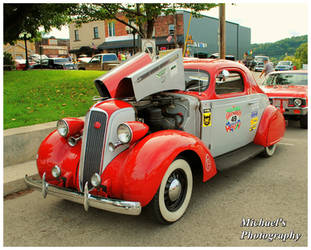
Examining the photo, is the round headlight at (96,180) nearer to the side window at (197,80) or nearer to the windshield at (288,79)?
the side window at (197,80)

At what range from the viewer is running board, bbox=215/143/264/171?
4272mm

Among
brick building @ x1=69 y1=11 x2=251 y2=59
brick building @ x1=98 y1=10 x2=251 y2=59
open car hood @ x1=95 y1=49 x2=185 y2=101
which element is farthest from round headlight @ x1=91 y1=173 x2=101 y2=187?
brick building @ x1=69 y1=11 x2=251 y2=59

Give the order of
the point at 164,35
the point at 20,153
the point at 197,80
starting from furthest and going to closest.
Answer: the point at 164,35, the point at 20,153, the point at 197,80

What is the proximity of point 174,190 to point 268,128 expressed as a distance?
9.15 feet

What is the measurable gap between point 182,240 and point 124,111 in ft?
5.08

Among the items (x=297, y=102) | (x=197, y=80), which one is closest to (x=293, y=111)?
(x=297, y=102)

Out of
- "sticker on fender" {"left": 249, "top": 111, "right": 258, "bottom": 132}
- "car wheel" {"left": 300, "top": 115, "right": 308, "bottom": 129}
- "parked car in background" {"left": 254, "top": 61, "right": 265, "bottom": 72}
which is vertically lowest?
"car wheel" {"left": 300, "top": 115, "right": 308, "bottom": 129}

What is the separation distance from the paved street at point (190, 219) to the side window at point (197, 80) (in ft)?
4.78

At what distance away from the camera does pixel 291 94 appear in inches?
319

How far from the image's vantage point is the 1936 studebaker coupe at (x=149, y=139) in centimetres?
313

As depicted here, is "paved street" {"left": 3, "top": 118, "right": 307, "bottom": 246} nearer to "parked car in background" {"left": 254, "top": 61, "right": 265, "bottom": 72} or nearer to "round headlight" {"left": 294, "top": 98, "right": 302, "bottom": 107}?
"round headlight" {"left": 294, "top": 98, "right": 302, "bottom": 107}

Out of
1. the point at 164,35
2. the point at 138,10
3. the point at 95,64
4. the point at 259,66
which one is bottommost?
the point at 259,66

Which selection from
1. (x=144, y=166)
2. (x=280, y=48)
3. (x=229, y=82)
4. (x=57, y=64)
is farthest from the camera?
(x=280, y=48)

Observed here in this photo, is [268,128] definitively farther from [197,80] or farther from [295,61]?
[295,61]
